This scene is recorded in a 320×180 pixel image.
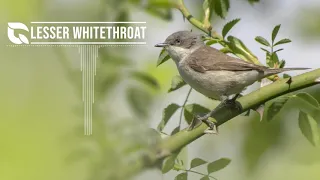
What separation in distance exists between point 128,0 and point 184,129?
18 cm

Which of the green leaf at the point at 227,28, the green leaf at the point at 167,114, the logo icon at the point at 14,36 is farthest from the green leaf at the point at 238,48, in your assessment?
the logo icon at the point at 14,36

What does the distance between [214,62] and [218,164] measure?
0.53ft

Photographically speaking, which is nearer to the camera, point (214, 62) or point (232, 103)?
point (232, 103)

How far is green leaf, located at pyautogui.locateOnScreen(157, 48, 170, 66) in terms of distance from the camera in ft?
2.27

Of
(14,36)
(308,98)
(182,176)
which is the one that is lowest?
(182,176)

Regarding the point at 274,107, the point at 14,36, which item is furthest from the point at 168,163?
the point at 14,36

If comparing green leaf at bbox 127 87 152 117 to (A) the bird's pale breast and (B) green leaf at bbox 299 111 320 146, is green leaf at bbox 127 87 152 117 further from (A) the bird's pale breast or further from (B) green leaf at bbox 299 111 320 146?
(B) green leaf at bbox 299 111 320 146

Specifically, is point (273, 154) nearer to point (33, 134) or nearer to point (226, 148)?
point (226, 148)

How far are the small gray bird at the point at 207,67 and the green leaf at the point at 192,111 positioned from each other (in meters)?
0.02

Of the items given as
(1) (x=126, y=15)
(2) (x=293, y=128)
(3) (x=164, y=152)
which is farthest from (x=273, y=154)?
(1) (x=126, y=15)

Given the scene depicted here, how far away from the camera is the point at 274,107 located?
599mm

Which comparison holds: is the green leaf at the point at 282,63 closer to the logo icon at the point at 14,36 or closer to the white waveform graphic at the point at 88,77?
the white waveform graphic at the point at 88,77

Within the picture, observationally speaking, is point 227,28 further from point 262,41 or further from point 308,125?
point 308,125

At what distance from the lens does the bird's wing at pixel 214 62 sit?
655 mm
